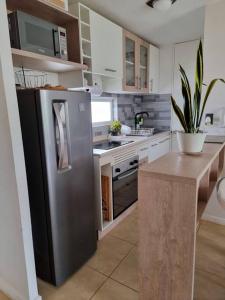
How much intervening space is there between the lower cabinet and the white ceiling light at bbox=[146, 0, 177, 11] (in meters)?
1.57

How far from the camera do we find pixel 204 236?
2098 mm

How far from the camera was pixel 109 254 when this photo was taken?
6.17ft

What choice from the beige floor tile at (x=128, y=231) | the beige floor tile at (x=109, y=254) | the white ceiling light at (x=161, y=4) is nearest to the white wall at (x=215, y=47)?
the white ceiling light at (x=161, y=4)

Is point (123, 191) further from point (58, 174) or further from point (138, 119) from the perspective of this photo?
point (138, 119)

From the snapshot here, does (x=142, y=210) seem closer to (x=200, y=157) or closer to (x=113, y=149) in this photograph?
(x=200, y=157)

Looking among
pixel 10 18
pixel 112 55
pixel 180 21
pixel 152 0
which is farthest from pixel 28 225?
pixel 180 21

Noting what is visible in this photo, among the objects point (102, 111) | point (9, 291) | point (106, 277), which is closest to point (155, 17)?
point (102, 111)

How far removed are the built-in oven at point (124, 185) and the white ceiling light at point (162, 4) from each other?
156 centimetres

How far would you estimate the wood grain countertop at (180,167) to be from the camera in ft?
3.09

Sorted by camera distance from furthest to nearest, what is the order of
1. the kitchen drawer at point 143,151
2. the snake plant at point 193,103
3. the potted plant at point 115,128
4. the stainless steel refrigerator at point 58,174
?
the potted plant at point 115,128 < the kitchen drawer at point 143,151 < the stainless steel refrigerator at point 58,174 < the snake plant at point 193,103

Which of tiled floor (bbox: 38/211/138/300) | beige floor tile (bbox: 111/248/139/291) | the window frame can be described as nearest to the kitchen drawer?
the window frame

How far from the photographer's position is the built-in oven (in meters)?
2.19

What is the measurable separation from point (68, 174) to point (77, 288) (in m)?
0.85

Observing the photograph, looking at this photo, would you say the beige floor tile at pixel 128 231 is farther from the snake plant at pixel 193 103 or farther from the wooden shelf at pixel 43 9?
the wooden shelf at pixel 43 9
